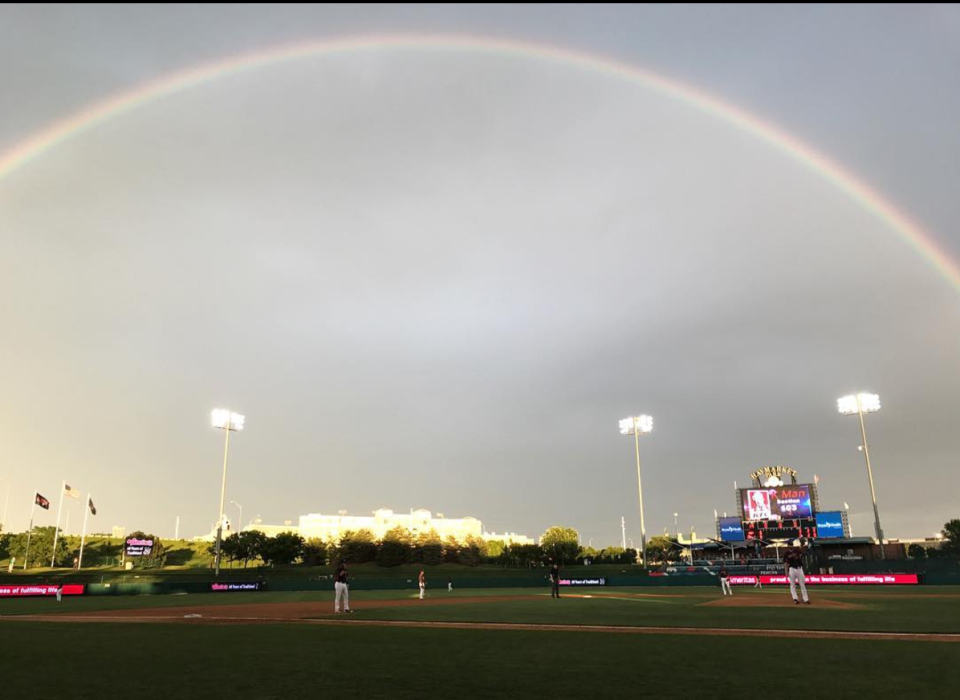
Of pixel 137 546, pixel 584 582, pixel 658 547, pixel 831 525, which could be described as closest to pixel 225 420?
pixel 137 546

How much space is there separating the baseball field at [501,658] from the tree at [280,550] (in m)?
87.5

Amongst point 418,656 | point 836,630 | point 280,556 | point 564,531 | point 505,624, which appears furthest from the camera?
point 564,531

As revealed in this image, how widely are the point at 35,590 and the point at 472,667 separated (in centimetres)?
5104

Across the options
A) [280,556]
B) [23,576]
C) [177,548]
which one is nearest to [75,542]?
[177,548]

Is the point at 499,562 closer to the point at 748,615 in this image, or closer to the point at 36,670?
the point at 748,615

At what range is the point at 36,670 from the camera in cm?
1162

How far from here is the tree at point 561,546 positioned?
111 m

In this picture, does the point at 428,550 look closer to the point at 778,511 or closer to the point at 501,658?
the point at 778,511

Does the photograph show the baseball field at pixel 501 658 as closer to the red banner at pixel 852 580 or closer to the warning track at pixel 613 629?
the warning track at pixel 613 629

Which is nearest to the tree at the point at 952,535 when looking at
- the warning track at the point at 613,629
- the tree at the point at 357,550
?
the tree at the point at 357,550

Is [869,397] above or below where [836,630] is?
above

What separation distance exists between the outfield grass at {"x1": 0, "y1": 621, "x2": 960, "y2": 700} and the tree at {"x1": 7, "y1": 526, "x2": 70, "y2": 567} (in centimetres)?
9964

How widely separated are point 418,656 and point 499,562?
12928 cm

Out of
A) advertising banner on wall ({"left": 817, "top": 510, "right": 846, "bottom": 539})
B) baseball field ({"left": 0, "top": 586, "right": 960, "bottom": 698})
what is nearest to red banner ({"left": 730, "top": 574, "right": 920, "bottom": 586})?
baseball field ({"left": 0, "top": 586, "right": 960, "bottom": 698})
